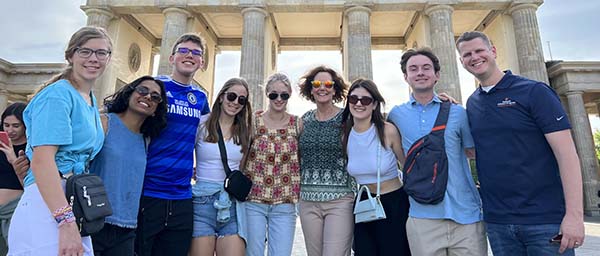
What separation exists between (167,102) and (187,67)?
566 mm

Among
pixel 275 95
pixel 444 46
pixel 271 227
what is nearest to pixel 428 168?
pixel 271 227

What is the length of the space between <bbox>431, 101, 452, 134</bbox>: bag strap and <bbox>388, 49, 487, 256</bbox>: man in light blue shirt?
0.14ft

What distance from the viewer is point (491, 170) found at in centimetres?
305

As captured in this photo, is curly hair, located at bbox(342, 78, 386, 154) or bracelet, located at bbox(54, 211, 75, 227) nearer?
bracelet, located at bbox(54, 211, 75, 227)

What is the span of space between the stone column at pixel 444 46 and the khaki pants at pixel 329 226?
19500 millimetres

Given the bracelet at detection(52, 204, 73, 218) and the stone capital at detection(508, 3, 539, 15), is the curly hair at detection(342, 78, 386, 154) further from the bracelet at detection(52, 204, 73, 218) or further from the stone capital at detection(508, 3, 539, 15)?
the stone capital at detection(508, 3, 539, 15)

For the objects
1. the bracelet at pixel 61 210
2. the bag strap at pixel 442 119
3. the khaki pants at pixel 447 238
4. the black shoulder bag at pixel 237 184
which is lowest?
the khaki pants at pixel 447 238

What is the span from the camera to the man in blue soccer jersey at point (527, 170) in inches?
106

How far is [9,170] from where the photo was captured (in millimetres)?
3777

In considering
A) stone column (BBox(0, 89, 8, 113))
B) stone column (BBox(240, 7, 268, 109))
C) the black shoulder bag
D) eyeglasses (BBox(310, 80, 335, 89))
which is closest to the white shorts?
the black shoulder bag

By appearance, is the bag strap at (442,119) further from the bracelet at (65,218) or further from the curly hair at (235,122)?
the bracelet at (65,218)

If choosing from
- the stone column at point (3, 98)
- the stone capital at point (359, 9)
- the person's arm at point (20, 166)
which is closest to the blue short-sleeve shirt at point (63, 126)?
the person's arm at point (20, 166)

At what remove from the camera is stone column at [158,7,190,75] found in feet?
71.1

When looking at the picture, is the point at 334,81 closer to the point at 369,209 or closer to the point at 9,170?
the point at 369,209
